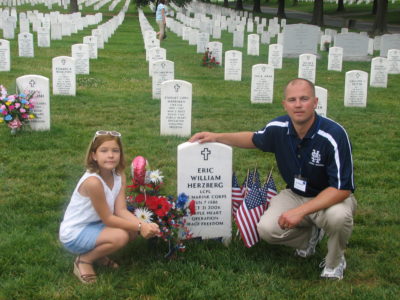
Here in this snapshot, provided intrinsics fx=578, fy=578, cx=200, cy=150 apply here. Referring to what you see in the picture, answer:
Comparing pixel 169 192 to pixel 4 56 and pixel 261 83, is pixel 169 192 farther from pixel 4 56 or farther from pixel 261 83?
pixel 4 56

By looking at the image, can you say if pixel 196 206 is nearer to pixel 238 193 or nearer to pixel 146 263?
pixel 238 193

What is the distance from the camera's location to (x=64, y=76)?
1139 centimetres

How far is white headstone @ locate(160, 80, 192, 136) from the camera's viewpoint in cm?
873

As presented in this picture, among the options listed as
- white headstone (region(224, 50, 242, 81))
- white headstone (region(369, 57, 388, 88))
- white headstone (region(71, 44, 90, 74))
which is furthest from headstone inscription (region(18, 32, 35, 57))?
white headstone (region(369, 57, 388, 88))

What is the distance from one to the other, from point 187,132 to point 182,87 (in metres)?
0.73

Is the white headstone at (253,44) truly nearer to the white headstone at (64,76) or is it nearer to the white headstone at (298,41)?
the white headstone at (298,41)

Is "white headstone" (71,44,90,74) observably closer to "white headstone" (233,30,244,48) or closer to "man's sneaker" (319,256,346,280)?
"white headstone" (233,30,244,48)

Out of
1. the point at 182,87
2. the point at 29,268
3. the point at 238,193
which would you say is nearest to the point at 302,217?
the point at 238,193

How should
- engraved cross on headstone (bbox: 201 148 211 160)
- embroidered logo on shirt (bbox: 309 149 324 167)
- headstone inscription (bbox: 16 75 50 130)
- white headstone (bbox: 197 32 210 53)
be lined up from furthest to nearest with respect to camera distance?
white headstone (bbox: 197 32 210 53) → headstone inscription (bbox: 16 75 50 130) → engraved cross on headstone (bbox: 201 148 211 160) → embroidered logo on shirt (bbox: 309 149 324 167)

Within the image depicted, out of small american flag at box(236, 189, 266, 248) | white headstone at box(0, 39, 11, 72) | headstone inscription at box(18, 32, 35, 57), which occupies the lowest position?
small american flag at box(236, 189, 266, 248)

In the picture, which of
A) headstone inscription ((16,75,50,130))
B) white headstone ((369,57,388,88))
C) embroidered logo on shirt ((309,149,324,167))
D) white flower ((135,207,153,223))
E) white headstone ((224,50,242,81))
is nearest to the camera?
embroidered logo on shirt ((309,149,324,167))

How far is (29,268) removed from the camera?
4.57 m

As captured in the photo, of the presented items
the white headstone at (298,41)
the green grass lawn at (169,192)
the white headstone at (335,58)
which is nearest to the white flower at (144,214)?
the green grass lawn at (169,192)

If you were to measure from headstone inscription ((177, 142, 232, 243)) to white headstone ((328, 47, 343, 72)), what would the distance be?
13855 mm
